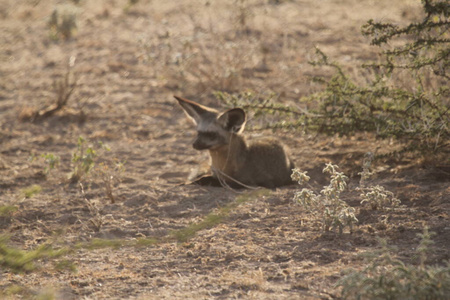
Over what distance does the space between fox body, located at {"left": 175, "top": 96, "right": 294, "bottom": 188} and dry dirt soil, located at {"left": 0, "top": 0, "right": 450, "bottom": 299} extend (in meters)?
0.32

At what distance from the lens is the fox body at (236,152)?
20.9 ft

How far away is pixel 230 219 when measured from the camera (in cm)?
486

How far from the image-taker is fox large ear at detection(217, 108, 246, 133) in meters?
6.18

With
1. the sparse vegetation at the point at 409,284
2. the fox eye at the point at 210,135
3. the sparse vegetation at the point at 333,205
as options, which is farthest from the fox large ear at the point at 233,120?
the sparse vegetation at the point at 409,284

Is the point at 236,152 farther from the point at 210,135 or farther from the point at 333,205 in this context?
the point at 333,205

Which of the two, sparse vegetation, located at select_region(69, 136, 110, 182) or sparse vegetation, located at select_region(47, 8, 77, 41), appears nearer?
sparse vegetation, located at select_region(69, 136, 110, 182)

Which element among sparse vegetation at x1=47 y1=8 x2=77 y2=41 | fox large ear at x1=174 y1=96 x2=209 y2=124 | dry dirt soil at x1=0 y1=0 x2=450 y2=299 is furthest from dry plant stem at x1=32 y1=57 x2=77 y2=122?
sparse vegetation at x1=47 y1=8 x2=77 y2=41

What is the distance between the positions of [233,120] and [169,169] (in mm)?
1011

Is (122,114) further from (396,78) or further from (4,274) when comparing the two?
Answer: (4,274)

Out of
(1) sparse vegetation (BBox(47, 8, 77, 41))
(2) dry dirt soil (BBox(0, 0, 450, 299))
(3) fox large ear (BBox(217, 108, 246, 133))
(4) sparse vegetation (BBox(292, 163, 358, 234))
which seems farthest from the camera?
(1) sparse vegetation (BBox(47, 8, 77, 41))

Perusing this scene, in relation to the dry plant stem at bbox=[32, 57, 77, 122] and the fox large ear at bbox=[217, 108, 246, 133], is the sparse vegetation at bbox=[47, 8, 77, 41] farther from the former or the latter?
the fox large ear at bbox=[217, 108, 246, 133]

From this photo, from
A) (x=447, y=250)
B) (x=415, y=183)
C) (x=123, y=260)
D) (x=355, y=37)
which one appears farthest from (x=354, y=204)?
(x=355, y=37)

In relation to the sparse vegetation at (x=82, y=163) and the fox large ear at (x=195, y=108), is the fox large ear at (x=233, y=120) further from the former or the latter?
the sparse vegetation at (x=82, y=163)

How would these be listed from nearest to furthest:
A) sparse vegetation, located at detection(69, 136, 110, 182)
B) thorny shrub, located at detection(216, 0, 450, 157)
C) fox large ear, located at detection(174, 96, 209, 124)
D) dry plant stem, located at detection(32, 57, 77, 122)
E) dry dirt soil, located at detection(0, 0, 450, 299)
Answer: dry dirt soil, located at detection(0, 0, 450, 299) < thorny shrub, located at detection(216, 0, 450, 157) < sparse vegetation, located at detection(69, 136, 110, 182) < fox large ear, located at detection(174, 96, 209, 124) < dry plant stem, located at detection(32, 57, 77, 122)
